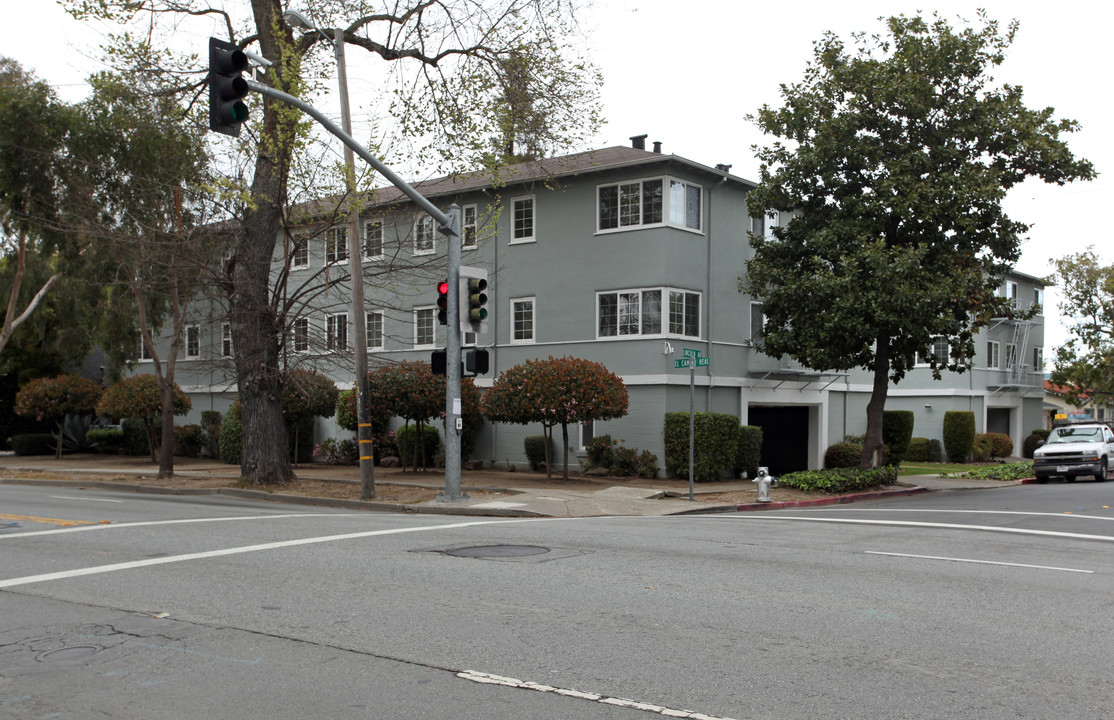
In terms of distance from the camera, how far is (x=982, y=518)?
53.8ft

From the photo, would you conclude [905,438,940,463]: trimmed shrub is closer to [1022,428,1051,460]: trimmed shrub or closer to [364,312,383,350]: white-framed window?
[1022,428,1051,460]: trimmed shrub

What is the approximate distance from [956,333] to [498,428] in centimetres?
1329

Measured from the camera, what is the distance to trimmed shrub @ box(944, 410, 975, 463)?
3816 centimetres

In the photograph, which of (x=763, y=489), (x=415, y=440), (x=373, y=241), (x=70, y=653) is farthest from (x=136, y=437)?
(x=70, y=653)

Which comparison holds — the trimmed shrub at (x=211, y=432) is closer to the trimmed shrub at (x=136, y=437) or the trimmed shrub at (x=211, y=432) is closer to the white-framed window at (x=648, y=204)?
the trimmed shrub at (x=136, y=437)

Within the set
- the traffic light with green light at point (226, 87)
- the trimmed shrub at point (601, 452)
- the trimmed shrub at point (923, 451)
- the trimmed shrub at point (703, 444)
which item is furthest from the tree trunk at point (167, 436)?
the trimmed shrub at point (923, 451)

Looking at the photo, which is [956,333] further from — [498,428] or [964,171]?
[498,428]

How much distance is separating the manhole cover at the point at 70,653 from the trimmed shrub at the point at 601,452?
20244mm

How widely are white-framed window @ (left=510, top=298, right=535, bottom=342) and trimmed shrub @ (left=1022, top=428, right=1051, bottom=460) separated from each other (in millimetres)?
27987

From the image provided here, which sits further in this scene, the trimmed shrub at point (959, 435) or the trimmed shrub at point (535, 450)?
the trimmed shrub at point (959, 435)

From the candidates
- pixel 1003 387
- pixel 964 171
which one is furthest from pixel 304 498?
pixel 1003 387

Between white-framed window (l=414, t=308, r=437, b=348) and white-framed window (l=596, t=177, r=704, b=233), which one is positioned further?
white-framed window (l=414, t=308, r=437, b=348)

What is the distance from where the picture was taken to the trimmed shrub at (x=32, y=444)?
38.6 metres

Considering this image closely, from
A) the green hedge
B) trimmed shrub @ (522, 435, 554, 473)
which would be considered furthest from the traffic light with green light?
trimmed shrub @ (522, 435, 554, 473)
